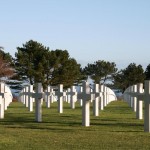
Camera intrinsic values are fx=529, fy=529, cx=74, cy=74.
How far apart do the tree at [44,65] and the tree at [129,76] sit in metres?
18.5

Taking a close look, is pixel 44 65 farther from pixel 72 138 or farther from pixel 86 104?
pixel 72 138

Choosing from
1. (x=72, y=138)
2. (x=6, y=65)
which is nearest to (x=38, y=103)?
(x=72, y=138)

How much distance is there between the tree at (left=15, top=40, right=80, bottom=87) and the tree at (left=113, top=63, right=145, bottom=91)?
1847cm

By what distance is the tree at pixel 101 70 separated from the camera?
270 feet

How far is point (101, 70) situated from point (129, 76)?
6344 millimetres

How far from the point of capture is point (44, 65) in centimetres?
5744

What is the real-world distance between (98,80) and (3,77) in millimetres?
24781

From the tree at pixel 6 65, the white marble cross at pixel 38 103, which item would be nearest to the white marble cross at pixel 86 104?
the white marble cross at pixel 38 103

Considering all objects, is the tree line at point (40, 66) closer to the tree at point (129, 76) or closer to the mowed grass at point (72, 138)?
Result: the tree at point (129, 76)

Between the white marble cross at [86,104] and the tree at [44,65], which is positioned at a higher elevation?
the tree at [44,65]

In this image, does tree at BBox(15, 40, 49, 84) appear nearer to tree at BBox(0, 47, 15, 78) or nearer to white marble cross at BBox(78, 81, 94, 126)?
tree at BBox(0, 47, 15, 78)

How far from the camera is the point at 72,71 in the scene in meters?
59.2

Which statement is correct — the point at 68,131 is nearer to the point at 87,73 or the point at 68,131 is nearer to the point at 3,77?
the point at 3,77

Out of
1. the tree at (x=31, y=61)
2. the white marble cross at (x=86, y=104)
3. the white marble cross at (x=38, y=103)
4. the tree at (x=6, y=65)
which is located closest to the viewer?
the white marble cross at (x=86, y=104)
